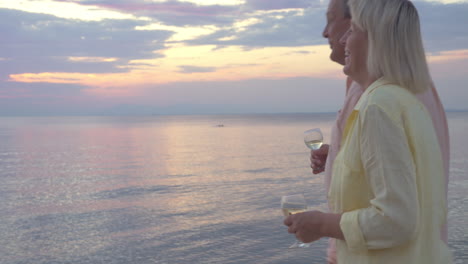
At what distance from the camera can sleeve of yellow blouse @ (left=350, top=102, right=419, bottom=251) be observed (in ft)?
4.68

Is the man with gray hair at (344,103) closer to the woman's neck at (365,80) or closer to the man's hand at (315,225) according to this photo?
the woman's neck at (365,80)

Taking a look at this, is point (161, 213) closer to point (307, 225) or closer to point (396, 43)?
point (307, 225)

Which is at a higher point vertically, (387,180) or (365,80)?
(365,80)

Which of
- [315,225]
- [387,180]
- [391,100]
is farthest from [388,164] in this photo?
[315,225]

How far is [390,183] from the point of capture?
4.67ft

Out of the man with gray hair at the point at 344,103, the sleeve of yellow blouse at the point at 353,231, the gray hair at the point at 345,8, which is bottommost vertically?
the sleeve of yellow blouse at the point at 353,231

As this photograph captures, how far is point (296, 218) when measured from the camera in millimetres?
1676

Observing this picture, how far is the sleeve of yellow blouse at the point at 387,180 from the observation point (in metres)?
1.43

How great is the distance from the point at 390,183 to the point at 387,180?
12 mm

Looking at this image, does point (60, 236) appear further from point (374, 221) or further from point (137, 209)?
point (374, 221)

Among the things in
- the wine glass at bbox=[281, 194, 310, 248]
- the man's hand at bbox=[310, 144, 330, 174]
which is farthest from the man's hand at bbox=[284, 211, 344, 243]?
the man's hand at bbox=[310, 144, 330, 174]

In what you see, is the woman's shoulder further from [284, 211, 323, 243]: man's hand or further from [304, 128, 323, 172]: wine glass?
[304, 128, 323, 172]: wine glass

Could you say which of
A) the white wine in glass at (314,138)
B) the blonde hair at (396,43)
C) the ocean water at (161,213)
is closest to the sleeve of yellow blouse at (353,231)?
the blonde hair at (396,43)

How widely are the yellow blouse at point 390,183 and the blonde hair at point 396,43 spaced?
6cm
